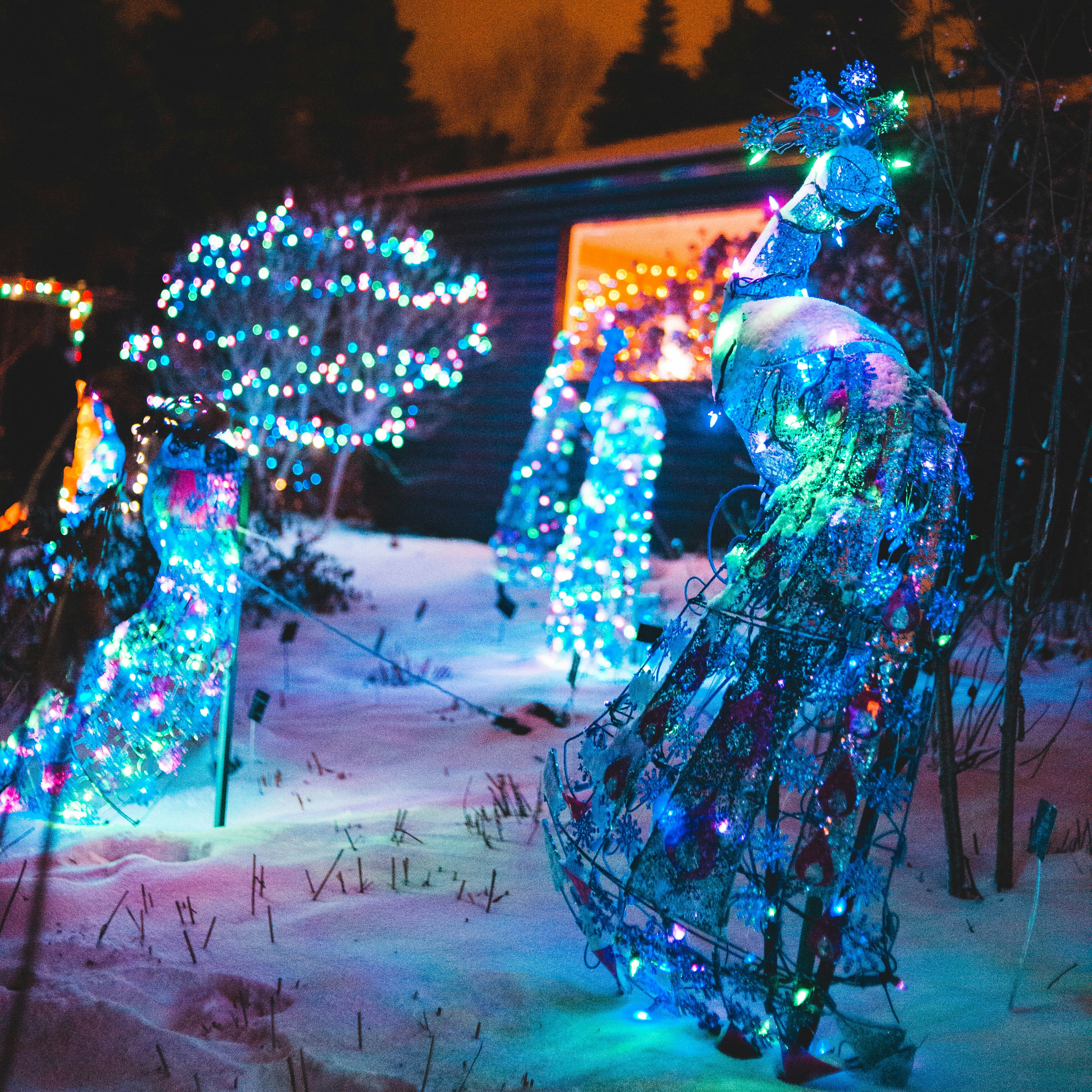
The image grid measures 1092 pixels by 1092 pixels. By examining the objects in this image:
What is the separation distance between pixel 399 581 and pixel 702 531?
3.84 metres

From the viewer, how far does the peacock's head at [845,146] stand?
8.54 feet

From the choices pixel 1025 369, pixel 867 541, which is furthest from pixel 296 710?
pixel 1025 369

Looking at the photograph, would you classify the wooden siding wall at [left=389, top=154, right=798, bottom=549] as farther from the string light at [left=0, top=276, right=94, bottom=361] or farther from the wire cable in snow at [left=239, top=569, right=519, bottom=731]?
the wire cable in snow at [left=239, top=569, right=519, bottom=731]

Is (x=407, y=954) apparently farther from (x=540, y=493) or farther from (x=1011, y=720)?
(x=540, y=493)

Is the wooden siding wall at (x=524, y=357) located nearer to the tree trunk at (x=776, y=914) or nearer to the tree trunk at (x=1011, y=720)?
the tree trunk at (x=1011, y=720)

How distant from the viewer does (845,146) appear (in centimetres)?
264

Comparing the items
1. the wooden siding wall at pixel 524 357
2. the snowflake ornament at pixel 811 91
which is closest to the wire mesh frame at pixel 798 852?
the snowflake ornament at pixel 811 91

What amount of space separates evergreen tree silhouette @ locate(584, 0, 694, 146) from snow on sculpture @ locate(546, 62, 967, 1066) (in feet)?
92.0

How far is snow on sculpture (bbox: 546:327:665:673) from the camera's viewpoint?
747cm

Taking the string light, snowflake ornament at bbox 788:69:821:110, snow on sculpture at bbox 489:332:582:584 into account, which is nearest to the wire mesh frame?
snowflake ornament at bbox 788:69:821:110

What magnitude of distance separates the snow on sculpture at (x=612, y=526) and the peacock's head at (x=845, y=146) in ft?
15.3

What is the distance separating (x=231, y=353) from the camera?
1483cm

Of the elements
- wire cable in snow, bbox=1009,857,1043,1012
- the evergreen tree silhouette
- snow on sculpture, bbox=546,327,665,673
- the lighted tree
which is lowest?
wire cable in snow, bbox=1009,857,1043,1012

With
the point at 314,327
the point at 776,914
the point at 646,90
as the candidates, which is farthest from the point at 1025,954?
the point at 646,90
